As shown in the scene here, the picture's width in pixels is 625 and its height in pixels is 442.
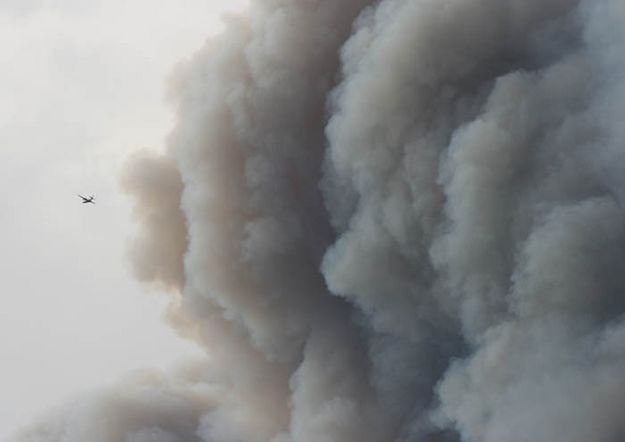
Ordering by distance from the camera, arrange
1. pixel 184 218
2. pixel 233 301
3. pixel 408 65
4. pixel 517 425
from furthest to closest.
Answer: pixel 184 218, pixel 233 301, pixel 408 65, pixel 517 425

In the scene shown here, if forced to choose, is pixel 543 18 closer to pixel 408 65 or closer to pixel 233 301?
pixel 408 65

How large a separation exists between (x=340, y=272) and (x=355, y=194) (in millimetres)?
2583

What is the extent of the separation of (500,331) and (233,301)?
9.30 meters

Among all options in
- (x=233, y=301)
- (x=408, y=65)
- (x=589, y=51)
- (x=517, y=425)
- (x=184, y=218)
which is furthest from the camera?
(x=184, y=218)

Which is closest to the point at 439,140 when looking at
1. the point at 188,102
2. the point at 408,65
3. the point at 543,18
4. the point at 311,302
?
the point at 408,65

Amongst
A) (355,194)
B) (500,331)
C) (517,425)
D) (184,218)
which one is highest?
(184,218)

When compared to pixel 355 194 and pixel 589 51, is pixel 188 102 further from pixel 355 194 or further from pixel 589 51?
pixel 589 51

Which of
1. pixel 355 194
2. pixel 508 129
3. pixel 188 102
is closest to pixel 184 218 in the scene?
pixel 188 102

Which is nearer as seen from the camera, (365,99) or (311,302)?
(365,99)

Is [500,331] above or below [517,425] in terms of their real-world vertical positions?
above

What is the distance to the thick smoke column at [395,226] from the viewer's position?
2764 cm

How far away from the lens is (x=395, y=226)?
103ft

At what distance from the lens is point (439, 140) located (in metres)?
31.1

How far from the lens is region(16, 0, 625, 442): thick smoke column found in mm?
27641
